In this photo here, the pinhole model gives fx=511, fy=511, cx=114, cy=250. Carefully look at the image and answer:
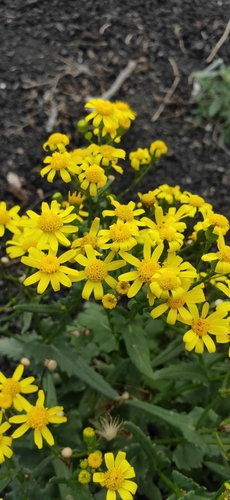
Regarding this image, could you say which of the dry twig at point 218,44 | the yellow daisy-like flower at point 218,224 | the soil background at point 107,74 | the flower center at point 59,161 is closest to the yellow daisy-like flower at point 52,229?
the flower center at point 59,161

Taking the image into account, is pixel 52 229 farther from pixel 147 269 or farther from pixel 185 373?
pixel 185 373

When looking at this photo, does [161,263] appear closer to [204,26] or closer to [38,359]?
[38,359]

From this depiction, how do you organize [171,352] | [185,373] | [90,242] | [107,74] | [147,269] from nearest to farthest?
[147,269] < [90,242] < [185,373] < [171,352] < [107,74]

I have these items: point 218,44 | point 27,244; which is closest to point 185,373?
point 27,244

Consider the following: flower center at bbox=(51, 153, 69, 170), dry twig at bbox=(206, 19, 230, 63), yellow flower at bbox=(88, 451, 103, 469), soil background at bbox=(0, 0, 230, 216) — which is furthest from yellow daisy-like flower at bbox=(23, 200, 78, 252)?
dry twig at bbox=(206, 19, 230, 63)

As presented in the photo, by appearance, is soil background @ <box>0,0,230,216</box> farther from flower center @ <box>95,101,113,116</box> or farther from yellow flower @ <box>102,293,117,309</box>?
yellow flower @ <box>102,293,117,309</box>

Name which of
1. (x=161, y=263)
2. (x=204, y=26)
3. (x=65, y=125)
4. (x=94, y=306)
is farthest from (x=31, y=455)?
(x=204, y=26)

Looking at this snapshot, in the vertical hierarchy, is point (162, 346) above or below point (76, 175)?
below
